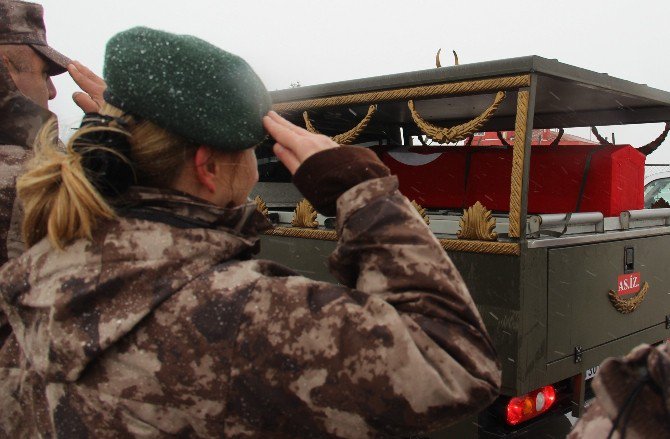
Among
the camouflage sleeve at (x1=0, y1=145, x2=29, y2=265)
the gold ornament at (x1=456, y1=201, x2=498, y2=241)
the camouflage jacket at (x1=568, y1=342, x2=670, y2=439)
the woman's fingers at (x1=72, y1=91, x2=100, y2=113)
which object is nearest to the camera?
the camouflage jacket at (x1=568, y1=342, x2=670, y2=439)

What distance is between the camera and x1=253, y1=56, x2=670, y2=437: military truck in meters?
2.63

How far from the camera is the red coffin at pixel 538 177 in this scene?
141 inches

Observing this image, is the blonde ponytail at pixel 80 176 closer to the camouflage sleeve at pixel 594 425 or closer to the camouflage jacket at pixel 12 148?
the camouflage jacket at pixel 12 148

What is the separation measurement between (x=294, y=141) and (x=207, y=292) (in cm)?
31

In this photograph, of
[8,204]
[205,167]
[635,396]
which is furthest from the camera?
[8,204]

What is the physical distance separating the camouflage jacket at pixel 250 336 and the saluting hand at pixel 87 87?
648mm

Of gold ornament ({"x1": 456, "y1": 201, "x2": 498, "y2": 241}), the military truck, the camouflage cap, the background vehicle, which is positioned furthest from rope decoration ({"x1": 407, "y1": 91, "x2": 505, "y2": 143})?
the background vehicle

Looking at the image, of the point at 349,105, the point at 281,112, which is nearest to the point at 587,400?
the point at 349,105

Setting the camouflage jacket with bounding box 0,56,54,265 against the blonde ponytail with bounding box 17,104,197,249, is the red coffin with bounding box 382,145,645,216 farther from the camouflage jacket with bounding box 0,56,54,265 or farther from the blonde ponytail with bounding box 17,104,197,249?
the blonde ponytail with bounding box 17,104,197,249

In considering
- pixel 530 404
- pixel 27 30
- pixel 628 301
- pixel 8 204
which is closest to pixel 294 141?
pixel 8 204

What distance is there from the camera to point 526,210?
8.48 ft

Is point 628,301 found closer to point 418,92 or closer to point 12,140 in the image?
point 418,92

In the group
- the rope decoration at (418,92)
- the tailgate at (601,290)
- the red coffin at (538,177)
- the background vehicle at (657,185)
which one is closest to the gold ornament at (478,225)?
the tailgate at (601,290)

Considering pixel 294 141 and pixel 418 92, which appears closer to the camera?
pixel 294 141
